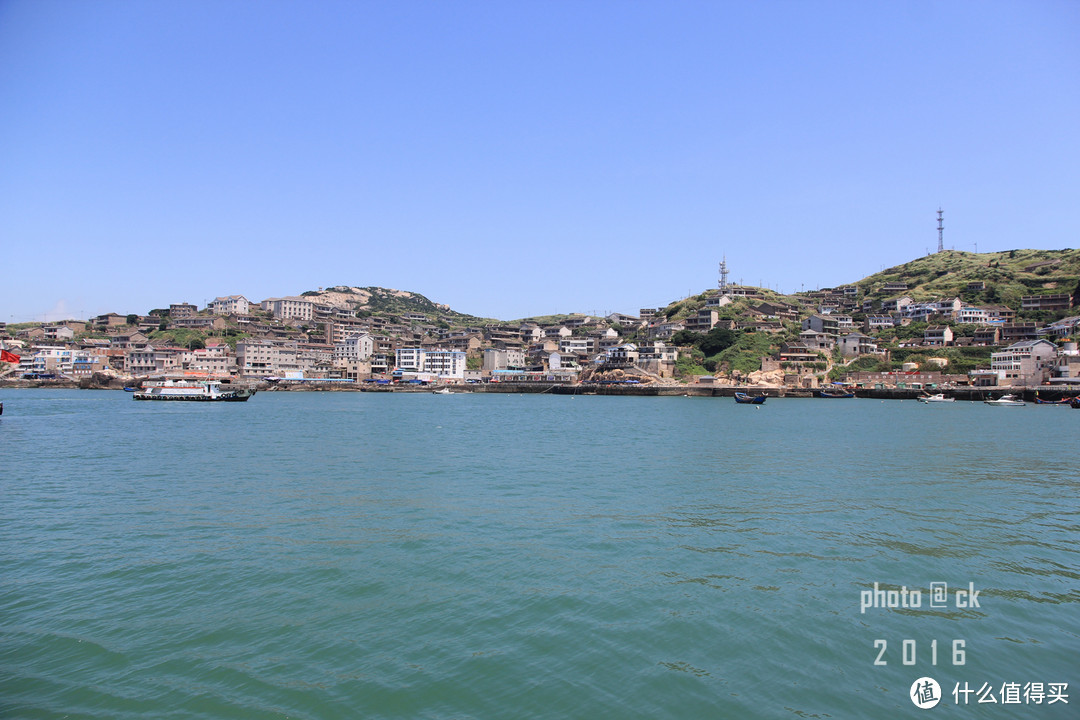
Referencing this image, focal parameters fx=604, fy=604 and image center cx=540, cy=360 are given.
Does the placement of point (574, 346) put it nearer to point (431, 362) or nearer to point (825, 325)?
point (431, 362)

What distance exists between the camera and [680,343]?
10150 cm

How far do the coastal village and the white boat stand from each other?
197 inches

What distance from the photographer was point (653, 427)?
36.9 m

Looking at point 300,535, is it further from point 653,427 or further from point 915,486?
point 653,427

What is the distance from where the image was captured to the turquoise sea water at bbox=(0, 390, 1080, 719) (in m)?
6.14

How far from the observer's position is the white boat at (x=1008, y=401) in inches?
2546

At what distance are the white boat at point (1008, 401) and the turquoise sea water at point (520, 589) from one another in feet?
188

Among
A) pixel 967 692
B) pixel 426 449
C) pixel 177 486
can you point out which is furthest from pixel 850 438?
pixel 177 486

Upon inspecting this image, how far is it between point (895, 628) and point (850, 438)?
1008 inches

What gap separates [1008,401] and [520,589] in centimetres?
7701

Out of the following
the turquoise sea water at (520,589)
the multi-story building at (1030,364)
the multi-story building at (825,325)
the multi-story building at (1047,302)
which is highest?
the multi-story building at (1047,302)

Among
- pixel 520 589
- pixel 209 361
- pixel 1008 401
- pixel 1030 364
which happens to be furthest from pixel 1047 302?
pixel 209 361

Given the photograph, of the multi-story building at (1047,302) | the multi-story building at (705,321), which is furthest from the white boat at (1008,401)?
the multi-story building at (705,321)

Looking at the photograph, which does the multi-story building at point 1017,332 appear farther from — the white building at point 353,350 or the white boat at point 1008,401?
the white building at point 353,350
